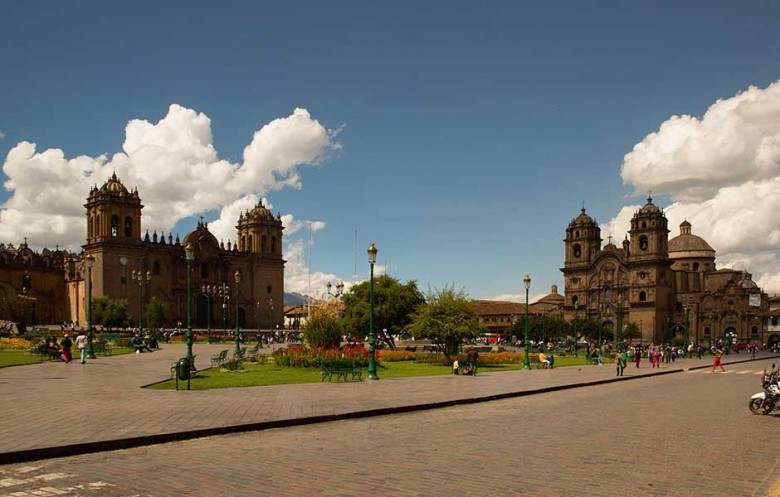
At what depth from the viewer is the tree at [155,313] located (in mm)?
76062

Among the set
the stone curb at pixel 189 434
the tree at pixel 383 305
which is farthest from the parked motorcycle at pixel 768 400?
the tree at pixel 383 305

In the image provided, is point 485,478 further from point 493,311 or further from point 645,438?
point 493,311

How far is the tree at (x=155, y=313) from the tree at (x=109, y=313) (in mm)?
2622

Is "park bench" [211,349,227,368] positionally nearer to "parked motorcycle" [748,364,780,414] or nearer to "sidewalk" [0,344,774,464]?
"sidewalk" [0,344,774,464]

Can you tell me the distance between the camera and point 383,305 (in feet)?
171

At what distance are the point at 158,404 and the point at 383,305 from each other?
3708 cm

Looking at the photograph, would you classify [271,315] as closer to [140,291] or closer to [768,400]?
[140,291]

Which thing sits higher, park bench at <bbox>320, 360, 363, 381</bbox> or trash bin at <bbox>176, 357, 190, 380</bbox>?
trash bin at <bbox>176, 357, 190, 380</bbox>

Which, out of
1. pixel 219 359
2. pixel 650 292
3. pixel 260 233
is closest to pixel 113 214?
pixel 260 233

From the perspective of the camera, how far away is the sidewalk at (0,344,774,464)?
11.0 m

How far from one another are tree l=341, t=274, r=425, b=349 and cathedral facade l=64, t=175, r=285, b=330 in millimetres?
22878

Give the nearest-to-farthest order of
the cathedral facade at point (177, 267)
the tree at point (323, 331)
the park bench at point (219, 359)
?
the park bench at point (219, 359), the tree at point (323, 331), the cathedral facade at point (177, 267)

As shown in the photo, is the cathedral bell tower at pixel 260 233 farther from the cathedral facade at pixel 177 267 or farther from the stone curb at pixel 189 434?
the stone curb at pixel 189 434

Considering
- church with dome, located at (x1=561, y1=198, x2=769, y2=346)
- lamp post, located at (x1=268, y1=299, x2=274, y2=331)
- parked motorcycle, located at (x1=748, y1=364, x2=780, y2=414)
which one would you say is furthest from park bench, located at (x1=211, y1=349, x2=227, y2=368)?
church with dome, located at (x1=561, y1=198, x2=769, y2=346)
